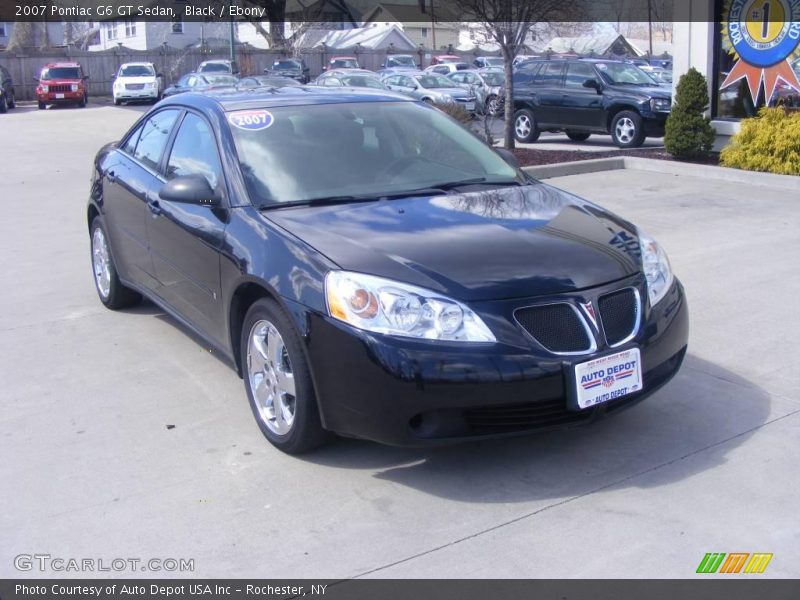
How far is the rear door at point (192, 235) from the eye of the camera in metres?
4.95

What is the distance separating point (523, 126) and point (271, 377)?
51.7 feet

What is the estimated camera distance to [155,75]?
37.4 meters

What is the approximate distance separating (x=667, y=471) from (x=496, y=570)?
1131mm

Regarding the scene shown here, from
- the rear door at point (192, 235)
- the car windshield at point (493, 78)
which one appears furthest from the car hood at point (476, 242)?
the car windshield at point (493, 78)

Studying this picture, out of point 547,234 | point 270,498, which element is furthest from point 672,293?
point 270,498

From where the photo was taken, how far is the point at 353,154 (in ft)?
17.0

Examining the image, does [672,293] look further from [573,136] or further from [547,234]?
[573,136]

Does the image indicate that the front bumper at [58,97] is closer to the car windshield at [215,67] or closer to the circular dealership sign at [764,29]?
the car windshield at [215,67]

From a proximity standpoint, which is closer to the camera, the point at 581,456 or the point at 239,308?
the point at 581,456

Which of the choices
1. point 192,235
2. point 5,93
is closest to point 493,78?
point 5,93

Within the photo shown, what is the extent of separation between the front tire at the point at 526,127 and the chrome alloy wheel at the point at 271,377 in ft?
50.5

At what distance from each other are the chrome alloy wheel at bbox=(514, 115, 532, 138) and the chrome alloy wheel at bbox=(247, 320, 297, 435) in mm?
15483

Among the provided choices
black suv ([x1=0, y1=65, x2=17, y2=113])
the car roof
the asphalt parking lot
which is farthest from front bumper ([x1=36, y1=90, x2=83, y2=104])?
the car roof

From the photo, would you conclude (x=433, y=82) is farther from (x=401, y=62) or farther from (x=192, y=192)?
(x=192, y=192)
